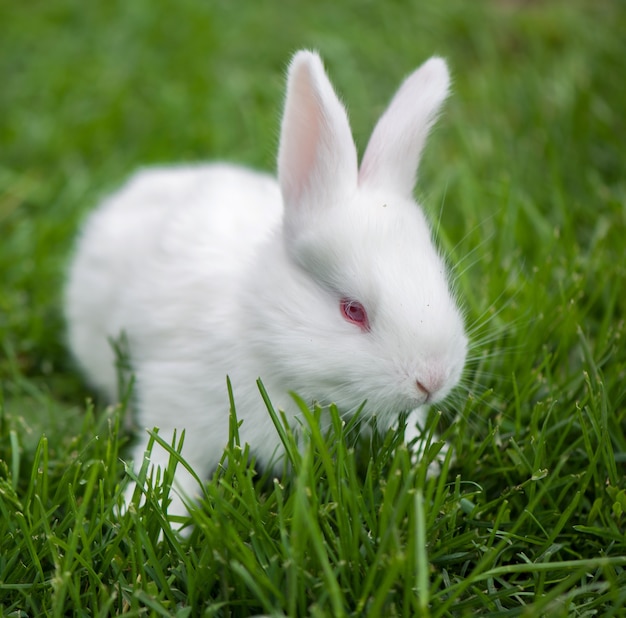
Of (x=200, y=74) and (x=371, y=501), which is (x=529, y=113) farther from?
(x=371, y=501)

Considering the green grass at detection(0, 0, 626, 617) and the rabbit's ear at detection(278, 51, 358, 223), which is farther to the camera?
the rabbit's ear at detection(278, 51, 358, 223)

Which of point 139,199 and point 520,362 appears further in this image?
point 139,199

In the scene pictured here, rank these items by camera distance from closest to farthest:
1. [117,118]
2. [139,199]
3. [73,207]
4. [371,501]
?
[371,501]
[139,199]
[73,207]
[117,118]

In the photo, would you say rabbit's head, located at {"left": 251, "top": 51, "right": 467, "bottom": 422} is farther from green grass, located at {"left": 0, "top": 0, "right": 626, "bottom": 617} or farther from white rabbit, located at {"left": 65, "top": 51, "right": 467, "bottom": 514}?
green grass, located at {"left": 0, "top": 0, "right": 626, "bottom": 617}

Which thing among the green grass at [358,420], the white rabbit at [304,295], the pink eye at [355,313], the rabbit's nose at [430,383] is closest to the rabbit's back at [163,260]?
the white rabbit at [304,295]

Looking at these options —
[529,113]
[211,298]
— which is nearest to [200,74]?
[529,113]

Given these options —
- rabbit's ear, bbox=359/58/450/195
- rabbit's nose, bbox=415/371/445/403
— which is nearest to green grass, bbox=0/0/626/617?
rabbit's nose, bbox=415/371/445/403

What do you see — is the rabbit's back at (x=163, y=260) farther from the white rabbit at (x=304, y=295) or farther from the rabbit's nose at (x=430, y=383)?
the rabbit's nose at (x=430, y=383)
